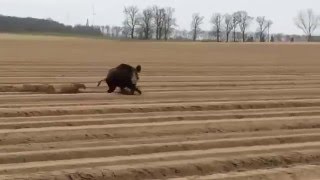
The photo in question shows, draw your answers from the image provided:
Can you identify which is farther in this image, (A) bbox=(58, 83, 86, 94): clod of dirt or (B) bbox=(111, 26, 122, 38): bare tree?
(B) bbox=(111, 26, 122, 38): bare tree

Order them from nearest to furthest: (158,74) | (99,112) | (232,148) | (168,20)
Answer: (232,148) < (99,112) < (158,74) < (168,20)

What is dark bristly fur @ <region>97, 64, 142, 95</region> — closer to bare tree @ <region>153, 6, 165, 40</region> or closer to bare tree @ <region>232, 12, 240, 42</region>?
bare tree @ <region>153, 6, 165, 40</region>

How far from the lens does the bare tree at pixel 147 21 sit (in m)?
84.4

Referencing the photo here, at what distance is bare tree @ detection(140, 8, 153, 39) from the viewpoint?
8444 centimetres

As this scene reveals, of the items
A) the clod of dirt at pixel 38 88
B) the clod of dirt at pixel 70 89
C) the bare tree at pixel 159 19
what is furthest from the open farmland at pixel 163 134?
the bare tree at pixel 159 19

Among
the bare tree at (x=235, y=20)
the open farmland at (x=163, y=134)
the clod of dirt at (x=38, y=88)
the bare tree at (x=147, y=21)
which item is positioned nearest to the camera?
the open farmland at (x=163, y=134)

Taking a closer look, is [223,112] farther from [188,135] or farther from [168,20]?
[168,20]

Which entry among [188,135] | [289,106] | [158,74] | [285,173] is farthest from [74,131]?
[158,74]

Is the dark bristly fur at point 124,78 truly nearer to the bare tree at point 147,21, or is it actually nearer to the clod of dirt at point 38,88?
the clod of dirt at point 38,88

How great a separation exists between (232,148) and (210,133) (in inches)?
32.5

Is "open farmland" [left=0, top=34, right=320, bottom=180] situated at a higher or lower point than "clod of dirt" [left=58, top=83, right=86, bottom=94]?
lower

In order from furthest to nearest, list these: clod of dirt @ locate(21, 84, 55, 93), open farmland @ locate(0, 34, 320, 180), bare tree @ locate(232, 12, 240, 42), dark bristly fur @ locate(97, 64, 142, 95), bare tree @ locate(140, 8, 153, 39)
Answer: bare tree @ locate(232, 12, 240, 42)
bare tree @ locate(140, 8, 153, 39)
clod of dirt @ locate(21, 84, 55, 93)
dark bristly fur @ locate(97, 64, 142, 95)
open farmland @ locate(0, 34, 320, 180)

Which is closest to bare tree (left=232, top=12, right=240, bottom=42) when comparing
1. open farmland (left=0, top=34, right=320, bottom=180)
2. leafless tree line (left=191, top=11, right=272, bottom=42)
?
leafless tree line (left=191, top=11, right=272, bottom=42)

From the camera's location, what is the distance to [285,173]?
5.14 metres
